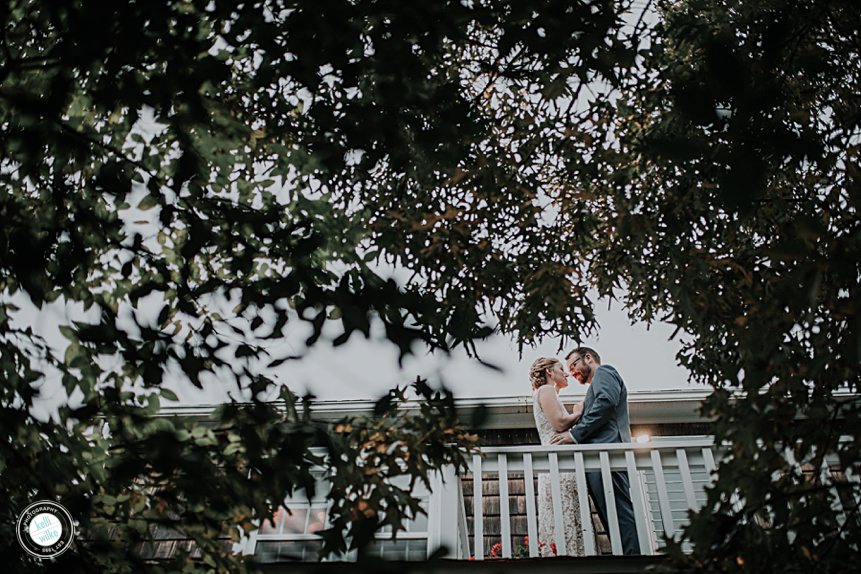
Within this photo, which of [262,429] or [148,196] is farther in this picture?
[148,196]

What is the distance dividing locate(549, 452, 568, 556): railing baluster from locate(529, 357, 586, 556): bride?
21.1 inches

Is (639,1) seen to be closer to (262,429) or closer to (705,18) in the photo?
(705,18)

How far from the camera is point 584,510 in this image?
3.82 metres

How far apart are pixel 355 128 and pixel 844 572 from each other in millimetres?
1819

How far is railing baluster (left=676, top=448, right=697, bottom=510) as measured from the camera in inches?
147

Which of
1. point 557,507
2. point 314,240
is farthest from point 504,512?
point 314,240

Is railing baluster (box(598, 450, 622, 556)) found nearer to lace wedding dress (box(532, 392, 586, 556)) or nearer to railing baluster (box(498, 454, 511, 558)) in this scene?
railing baluster (box(498, 454, 511, 558))

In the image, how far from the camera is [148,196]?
2.39m

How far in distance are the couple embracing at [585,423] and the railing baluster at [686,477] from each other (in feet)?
1.24

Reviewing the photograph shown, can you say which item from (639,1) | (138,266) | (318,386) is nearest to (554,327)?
(639,1)

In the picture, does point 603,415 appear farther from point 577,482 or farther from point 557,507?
point 557,507

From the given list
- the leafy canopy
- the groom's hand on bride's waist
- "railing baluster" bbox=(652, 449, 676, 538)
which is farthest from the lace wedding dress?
the leafy canopy

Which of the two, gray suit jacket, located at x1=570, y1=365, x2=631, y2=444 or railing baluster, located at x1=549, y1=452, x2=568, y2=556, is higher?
gray suit jacket, located at x1=570, y1=365, x2=631, y2=444

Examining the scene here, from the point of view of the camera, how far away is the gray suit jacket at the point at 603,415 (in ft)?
14.5
